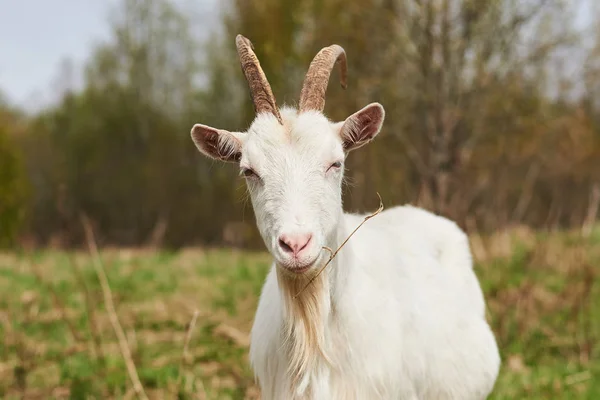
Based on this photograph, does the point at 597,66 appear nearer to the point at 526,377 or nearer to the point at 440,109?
the point at 440,109

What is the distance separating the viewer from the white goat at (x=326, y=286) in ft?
10.2

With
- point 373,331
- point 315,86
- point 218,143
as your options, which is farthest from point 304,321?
point 315,86

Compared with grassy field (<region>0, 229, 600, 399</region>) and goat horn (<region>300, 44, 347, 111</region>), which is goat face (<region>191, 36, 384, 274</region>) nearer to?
goat horn (<region>300, 44, 347, 111</region>)

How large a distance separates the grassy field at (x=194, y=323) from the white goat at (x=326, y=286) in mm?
876

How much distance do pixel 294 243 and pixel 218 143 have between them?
97 cm

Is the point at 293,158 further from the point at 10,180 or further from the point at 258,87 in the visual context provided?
the point at 10,180

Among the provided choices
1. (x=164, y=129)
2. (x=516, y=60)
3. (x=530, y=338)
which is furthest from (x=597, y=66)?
(x=164, y=129)

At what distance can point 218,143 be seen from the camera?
3.53 meters

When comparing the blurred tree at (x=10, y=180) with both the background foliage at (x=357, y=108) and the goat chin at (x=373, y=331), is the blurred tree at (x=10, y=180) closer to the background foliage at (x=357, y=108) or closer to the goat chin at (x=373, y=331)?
the background foliage at (x=357, y=108)

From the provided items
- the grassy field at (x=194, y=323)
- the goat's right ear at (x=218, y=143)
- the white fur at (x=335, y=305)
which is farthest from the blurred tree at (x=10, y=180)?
the white fur at (x=335, y=305)

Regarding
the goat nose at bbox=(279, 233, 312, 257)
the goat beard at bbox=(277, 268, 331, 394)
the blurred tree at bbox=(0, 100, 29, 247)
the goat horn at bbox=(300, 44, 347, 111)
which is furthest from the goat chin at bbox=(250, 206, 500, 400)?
the blurred tree at bbox=(0, 100, 29, 247)

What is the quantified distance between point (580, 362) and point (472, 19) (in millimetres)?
6430

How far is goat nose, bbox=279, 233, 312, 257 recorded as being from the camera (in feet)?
9.23

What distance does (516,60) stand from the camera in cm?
1161
